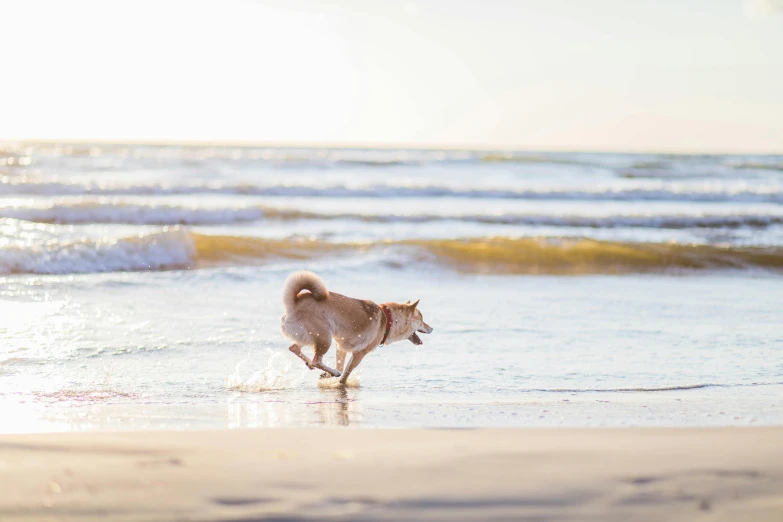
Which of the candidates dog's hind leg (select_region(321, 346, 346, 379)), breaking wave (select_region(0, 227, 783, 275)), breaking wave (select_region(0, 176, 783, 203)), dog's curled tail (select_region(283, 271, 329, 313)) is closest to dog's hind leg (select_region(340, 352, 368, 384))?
dog's hind leg (select_region(321, 346, 346, 379))

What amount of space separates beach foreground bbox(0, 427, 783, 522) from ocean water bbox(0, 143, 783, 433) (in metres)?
0.57

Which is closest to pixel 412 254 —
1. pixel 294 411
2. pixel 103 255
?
pixel 103 255

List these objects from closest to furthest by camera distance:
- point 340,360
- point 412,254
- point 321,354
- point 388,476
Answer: point 388,476 → point 321,354 → point 340,360 → point 412,254

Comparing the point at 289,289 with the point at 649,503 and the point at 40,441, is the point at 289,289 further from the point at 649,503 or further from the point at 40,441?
the point at 649,503

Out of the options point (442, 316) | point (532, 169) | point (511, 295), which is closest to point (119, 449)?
point (442, 316)

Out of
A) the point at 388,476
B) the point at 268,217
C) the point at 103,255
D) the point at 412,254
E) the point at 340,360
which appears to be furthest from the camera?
the point at 268,217

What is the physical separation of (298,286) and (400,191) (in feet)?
60.1

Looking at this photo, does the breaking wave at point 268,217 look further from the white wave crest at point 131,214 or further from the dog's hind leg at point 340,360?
the dog's hind leg at point 340,360

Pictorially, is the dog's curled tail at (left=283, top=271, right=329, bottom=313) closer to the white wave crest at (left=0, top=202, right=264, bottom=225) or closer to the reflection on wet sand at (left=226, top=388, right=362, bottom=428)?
the reflection on wet sand at (left=226, top=388, right=362, bottom=428)

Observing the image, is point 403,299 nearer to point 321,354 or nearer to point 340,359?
point 340,359

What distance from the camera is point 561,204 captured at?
22172 millimetres

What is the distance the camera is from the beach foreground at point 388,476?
290 centimetres

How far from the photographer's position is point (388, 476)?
3.22m

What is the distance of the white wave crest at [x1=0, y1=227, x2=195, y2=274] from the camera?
10.7 meters
